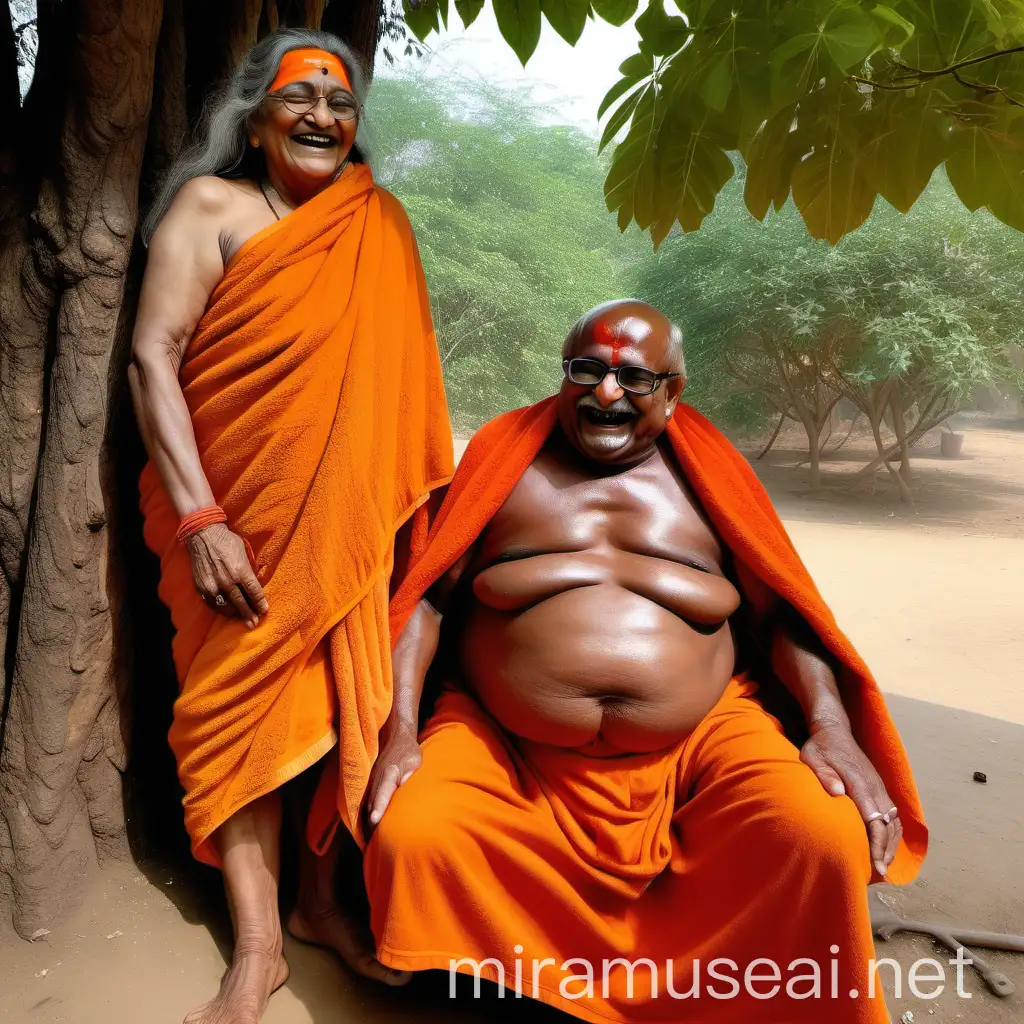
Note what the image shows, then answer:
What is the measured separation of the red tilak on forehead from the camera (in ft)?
7.24

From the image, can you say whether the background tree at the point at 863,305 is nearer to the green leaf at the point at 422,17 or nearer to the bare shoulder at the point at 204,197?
the green leaf at the point at 422,17

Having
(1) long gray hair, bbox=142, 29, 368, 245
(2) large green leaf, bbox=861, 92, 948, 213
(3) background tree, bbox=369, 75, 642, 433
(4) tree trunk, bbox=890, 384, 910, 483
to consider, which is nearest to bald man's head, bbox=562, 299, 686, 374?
(2) large green leaf, bbox=861, 92, 948, 213

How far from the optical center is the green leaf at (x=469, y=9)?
2.22m

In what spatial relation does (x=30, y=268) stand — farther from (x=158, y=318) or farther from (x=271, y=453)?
(x=271, y=453)

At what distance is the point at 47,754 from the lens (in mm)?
2250

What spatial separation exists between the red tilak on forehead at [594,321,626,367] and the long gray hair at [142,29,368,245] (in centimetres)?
91

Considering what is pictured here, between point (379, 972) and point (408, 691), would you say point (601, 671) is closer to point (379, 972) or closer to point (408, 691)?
point (408, 691)

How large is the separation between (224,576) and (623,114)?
1663mm

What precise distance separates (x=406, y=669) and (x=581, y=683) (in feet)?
1.57

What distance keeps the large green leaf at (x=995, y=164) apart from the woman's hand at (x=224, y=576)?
1902 millimetres

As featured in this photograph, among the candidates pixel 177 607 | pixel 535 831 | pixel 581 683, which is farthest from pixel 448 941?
pixel 177 607

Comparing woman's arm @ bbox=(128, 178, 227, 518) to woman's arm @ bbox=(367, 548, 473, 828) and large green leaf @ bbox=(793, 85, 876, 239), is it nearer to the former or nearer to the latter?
woman's arm @ bbox=(367, 548, 473, 828)

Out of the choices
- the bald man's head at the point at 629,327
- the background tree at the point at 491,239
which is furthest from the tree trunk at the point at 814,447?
the bald man's head at the point at 629,327

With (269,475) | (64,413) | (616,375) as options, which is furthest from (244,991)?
(616,375)
